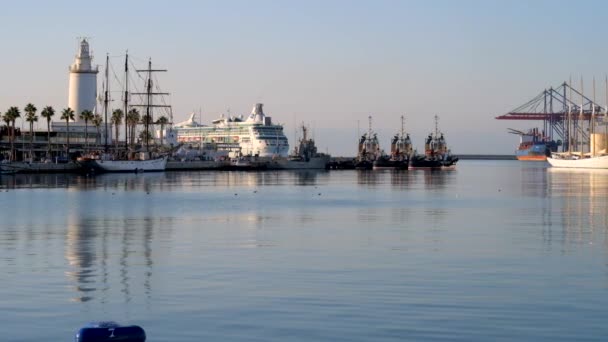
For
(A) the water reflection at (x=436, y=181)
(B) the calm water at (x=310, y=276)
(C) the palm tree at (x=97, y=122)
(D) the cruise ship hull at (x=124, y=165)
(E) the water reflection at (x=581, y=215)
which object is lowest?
(B) the calm water at (x=310, y=276)

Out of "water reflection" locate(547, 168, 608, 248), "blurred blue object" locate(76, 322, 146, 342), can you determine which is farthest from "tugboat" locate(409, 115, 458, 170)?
"blurred blue object" locate(76, 322, 146, 342)

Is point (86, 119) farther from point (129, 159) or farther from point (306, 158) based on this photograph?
point (306, 158)

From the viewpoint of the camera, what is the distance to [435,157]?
531ft

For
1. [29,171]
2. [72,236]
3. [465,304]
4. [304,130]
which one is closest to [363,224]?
[72,236]

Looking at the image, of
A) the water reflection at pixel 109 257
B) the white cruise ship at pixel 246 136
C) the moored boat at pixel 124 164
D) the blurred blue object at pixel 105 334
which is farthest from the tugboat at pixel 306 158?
the blurred blue object at pixel 105 334

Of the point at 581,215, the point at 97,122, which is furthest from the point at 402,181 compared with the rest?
the point at 97,122

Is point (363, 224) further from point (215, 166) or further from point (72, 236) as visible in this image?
point (215, 166)

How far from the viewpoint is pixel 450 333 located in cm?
1445

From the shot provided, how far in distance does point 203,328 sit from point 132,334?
210 cm

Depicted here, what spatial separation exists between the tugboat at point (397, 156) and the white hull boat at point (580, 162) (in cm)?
2377

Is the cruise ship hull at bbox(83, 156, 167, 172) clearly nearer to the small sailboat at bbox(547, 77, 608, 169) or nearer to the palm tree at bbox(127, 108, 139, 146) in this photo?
the palm tree at bbox(127, 108, 139, 146)

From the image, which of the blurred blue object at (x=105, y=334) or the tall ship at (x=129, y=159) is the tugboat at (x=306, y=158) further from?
the blurred blue object at (x=105, y=334)

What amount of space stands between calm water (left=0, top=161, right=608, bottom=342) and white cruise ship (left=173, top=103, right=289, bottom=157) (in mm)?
114008

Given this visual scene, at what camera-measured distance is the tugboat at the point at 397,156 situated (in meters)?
149
